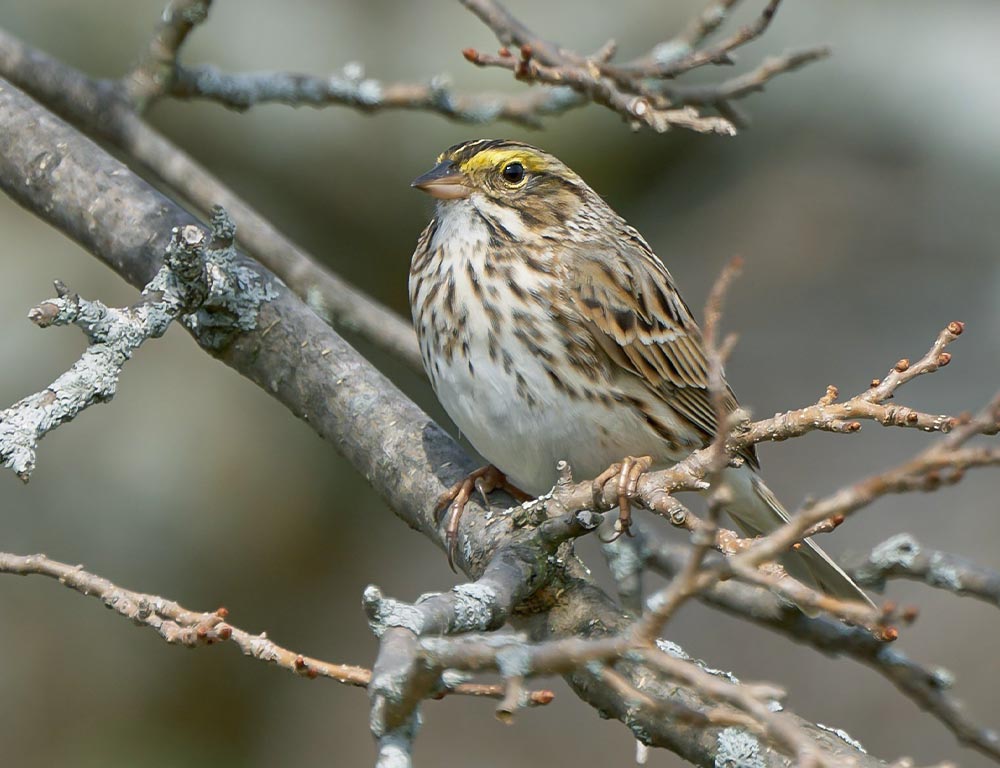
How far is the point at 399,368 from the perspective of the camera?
6.98m

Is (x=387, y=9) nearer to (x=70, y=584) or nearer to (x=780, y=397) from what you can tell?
(x=780, y=397)

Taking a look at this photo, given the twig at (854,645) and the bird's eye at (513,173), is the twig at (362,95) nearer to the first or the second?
the bird's eye at (513,173)

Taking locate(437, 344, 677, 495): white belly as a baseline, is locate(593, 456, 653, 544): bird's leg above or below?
below

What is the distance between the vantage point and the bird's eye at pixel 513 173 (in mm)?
3564

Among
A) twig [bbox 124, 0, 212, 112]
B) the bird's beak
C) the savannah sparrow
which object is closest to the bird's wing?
the savannah sparrow

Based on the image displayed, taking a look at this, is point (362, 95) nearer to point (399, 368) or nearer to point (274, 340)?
point (274, 340)

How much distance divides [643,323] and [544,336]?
41 centimetres

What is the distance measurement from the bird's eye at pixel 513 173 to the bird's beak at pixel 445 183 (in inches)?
5.0

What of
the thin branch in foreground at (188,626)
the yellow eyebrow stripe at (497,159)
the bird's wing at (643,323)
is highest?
the yellow eyebrow stripe at (497,159)

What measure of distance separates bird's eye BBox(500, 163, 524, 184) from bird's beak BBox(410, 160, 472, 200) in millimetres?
127

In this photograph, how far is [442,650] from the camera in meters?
1.75

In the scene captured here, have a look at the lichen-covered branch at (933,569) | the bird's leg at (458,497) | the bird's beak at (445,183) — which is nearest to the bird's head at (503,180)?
the bird's beak at (445,183)

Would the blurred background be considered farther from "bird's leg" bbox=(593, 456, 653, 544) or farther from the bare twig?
"bird's leg" bbox=(593, 456, 653, 544)

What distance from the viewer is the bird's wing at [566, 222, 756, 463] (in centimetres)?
343
